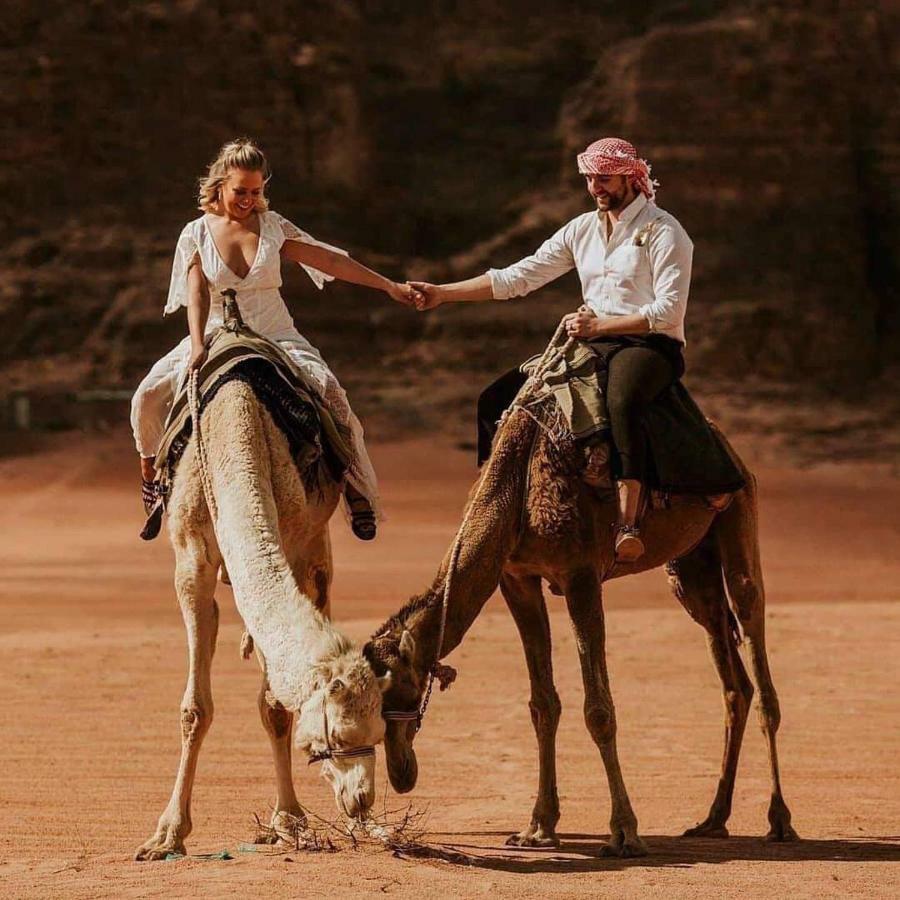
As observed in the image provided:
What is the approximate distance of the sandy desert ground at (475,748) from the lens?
7902 mm

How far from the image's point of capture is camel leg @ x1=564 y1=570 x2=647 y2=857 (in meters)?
8.65

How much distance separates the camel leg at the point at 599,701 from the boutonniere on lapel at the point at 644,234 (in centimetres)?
161

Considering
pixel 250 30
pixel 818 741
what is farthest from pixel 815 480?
pixel 818 741

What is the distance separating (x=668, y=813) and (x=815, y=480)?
21.0 meters

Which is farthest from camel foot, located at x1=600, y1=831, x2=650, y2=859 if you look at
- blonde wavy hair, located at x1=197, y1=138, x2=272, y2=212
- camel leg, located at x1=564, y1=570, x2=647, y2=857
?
blonde wavy hair, located at x1=197, y1=138, x2=272, y2=212

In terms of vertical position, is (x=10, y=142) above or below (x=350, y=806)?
above

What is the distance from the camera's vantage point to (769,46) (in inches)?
1484

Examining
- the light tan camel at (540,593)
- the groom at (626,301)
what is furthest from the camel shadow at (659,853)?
the groom at (626,301)

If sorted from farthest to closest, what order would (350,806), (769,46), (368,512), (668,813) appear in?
1. (769,46)
2. (668,813)
3. (368,512)
4. (350,806)

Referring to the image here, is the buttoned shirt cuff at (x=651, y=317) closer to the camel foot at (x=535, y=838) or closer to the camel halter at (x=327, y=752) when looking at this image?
the camel foot at (x=535, y=838)

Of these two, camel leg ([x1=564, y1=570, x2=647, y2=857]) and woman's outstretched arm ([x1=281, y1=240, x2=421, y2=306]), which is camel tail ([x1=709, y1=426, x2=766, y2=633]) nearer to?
camel leg ([x1=564, y1=570, x2=647, y2=857])

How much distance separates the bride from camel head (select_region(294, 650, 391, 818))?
94.5 inches

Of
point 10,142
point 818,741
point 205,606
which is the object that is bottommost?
point 818,741

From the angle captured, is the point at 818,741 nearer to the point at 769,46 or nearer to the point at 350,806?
the point at 350,806
